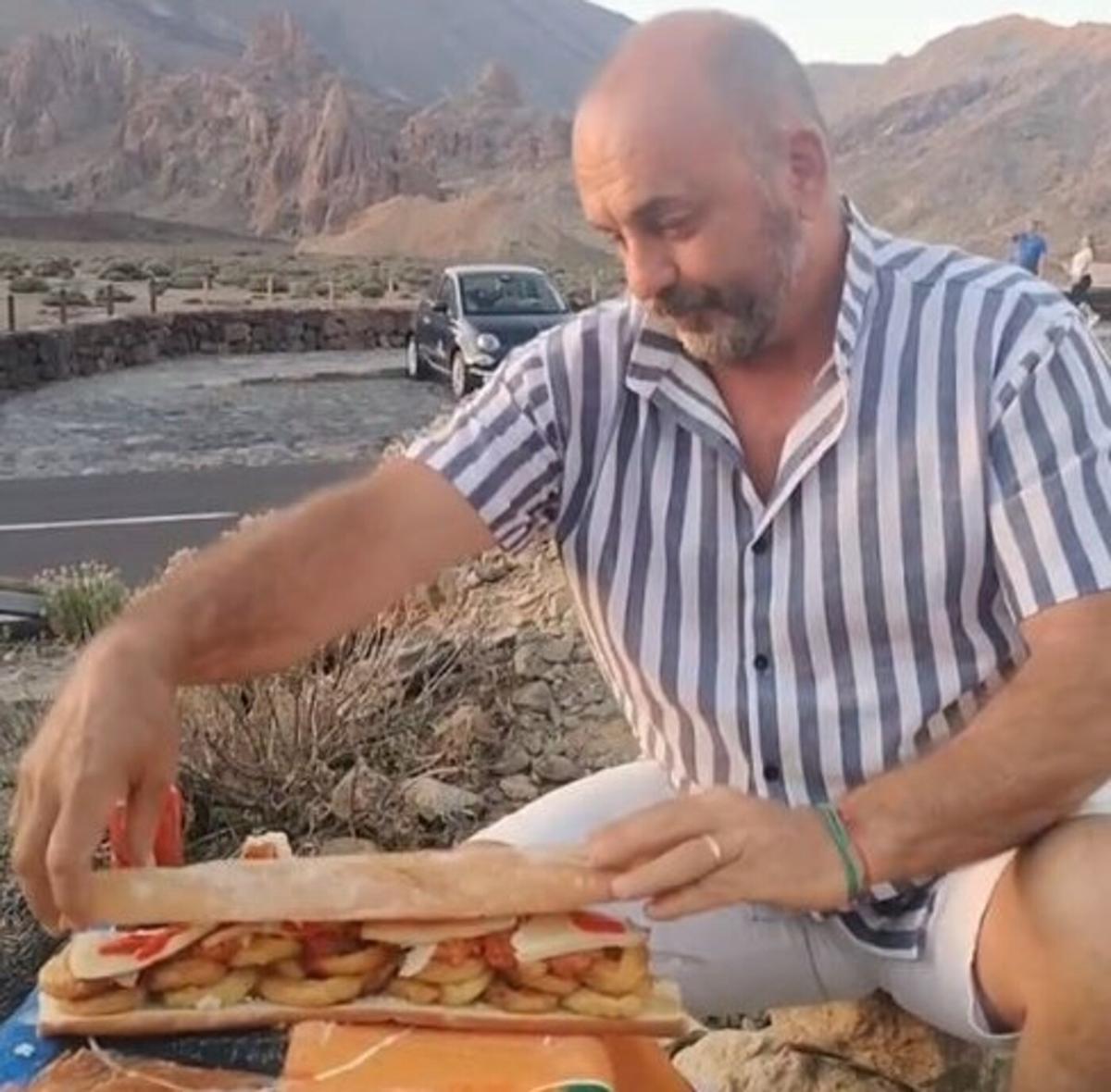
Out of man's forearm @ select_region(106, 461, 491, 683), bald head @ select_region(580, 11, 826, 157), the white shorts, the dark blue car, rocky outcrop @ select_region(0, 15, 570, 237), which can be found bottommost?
rocky outcrop @ select_region(0, 15, 570, 237)

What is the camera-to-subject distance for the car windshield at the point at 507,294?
21453mm

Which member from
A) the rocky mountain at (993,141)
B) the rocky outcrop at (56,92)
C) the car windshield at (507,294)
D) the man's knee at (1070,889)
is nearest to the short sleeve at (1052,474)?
the man's knee at (1070,889)

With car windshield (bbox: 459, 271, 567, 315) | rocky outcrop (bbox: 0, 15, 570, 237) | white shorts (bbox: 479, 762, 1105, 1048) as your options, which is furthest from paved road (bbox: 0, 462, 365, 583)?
rocky outcrop (bbox: 0, 15, 570, 237)

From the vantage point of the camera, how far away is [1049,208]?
81.9 metres

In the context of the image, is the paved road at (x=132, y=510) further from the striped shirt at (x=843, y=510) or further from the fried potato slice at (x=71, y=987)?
the fried potato slice at (x=71, y=987)

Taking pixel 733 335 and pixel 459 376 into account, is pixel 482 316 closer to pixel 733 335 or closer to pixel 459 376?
pixel 459 376

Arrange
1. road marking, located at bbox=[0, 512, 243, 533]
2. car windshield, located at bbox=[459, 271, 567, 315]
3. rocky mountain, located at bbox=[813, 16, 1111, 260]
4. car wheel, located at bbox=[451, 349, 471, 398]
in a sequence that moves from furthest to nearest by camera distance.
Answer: rocky mountain, located at bbox=[813, 16, 1111, 260] < car windshield, located at bbox=[459, 271, 567, 315] < car wheel, located at bbox=[451, 349, 471, 398] < road marking, located at bbox=[0, 512, 243, 533]

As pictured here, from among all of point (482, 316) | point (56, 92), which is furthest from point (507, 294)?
point (56, 92)

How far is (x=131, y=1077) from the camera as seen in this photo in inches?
85.7

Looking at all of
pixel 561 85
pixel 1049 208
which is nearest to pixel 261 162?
pixel 1049 208

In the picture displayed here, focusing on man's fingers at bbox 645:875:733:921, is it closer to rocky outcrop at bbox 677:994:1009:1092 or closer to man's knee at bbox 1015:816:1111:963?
man's knee at bbox 1015:816:1111:963

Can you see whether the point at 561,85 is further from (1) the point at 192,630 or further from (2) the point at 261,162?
(1) the point at 192,630

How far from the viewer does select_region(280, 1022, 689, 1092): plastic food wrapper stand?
6.89 ft

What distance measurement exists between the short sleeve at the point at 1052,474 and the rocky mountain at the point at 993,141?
60.5m
